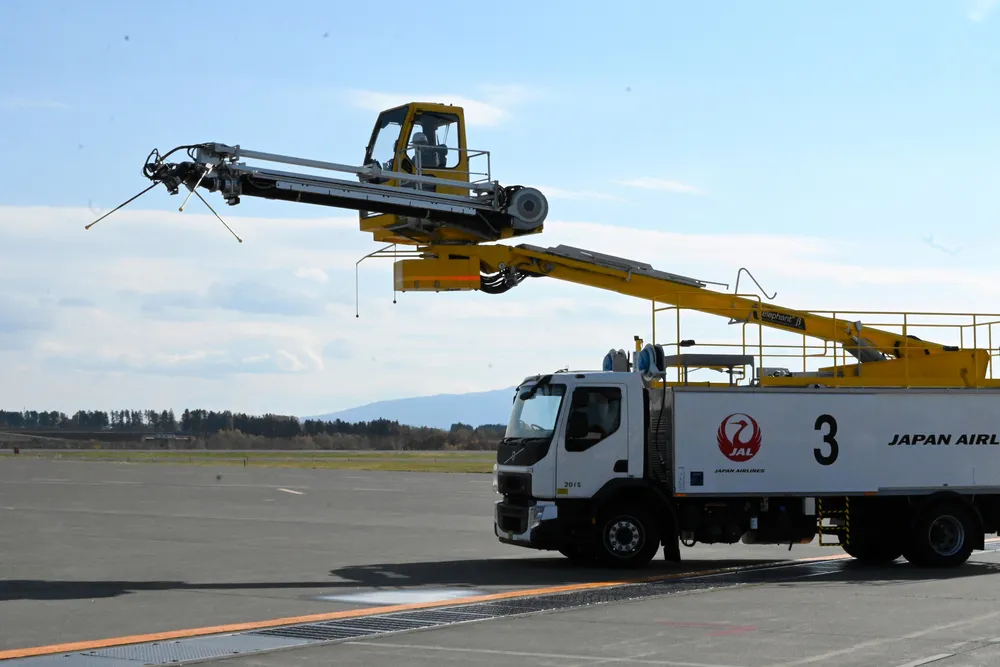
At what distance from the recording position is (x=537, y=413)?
18641mm

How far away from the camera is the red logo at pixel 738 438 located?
18.5 meters

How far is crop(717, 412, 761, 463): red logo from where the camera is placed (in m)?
18.5

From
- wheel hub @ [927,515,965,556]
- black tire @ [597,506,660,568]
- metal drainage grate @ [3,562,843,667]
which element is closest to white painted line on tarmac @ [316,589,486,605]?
metal drainage grate @ [3,562,843,667]

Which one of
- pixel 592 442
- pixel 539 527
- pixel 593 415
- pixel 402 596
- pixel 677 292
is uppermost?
pixel 677 292

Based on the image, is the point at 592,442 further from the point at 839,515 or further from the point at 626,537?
the point at 839,515

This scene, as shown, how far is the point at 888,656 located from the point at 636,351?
31.1 feet

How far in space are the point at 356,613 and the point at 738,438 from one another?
722 centimetres

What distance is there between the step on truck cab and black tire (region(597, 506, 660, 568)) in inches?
0.8

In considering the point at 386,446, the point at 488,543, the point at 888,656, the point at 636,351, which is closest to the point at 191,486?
the point at 488,543

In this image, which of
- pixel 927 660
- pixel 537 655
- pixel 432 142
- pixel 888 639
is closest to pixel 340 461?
pixel 432 142

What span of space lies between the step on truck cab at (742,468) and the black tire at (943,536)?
0.07 feet

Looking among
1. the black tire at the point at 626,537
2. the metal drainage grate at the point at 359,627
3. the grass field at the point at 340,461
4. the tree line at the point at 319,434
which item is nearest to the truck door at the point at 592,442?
the black tire at the point at 626,537

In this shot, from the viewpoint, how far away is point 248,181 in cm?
1705

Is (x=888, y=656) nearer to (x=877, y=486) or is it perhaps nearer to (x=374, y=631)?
(x=374, y=631)
